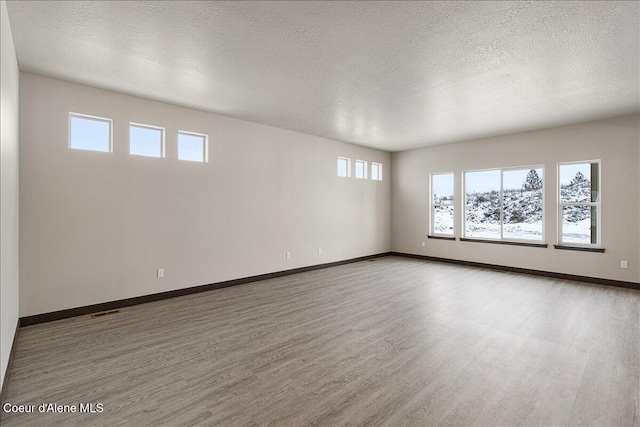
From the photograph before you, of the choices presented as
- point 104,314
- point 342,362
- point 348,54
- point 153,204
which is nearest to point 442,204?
point 348,54

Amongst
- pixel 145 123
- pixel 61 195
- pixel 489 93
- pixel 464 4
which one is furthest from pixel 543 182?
pixel 61 195

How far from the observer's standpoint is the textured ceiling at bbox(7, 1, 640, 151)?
2383 millimetres

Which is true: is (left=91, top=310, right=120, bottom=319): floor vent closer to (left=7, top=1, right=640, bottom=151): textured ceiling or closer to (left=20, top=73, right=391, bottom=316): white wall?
(left=20, top=73, right=391, bottom=316): white wall

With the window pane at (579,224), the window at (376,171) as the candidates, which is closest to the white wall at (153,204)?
the window at (376,171)

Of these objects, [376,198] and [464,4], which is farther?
[376,198]

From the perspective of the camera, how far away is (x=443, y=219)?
752 centimetres

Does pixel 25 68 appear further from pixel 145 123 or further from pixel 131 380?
pixel 131 380

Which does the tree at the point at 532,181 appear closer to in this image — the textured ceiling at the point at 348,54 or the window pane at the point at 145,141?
the textured ceiling at the point at 348,54

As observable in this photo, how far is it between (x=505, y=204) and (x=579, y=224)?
4.19 ft

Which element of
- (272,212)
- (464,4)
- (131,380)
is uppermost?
(464,4)

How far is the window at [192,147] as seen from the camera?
15.4 feet

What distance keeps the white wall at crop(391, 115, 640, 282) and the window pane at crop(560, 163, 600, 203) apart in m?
0.15

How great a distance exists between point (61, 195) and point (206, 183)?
180 centimetres

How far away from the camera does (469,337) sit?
3.09 m
